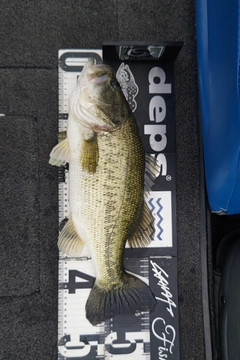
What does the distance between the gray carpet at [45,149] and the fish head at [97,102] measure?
338 mm

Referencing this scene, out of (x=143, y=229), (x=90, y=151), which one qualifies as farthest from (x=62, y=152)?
(x=143, y=229)

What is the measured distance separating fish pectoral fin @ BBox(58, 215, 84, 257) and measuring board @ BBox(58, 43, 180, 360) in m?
0.13

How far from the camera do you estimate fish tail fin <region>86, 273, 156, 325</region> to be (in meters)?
1.26

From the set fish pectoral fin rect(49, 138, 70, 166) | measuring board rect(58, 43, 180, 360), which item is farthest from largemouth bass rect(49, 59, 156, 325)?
measuring board rect(58, 43, 180, 360)

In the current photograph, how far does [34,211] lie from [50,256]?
20 centimetres

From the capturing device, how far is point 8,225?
141 cm

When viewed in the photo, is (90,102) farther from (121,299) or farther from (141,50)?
(121,299)

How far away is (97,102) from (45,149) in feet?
1.35

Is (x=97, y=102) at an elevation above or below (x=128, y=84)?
below

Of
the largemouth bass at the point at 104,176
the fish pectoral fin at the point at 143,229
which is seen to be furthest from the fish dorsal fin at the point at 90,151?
the fish pectoral fin at the point at 143,229

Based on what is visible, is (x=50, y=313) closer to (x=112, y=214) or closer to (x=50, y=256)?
(x=50, y=256)

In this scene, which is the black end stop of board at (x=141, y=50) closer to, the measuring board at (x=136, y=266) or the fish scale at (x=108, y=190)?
the measuring board at (x=136, y=266)

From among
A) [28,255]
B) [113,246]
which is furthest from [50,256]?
[113,246]

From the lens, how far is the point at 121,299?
4.14 feet
